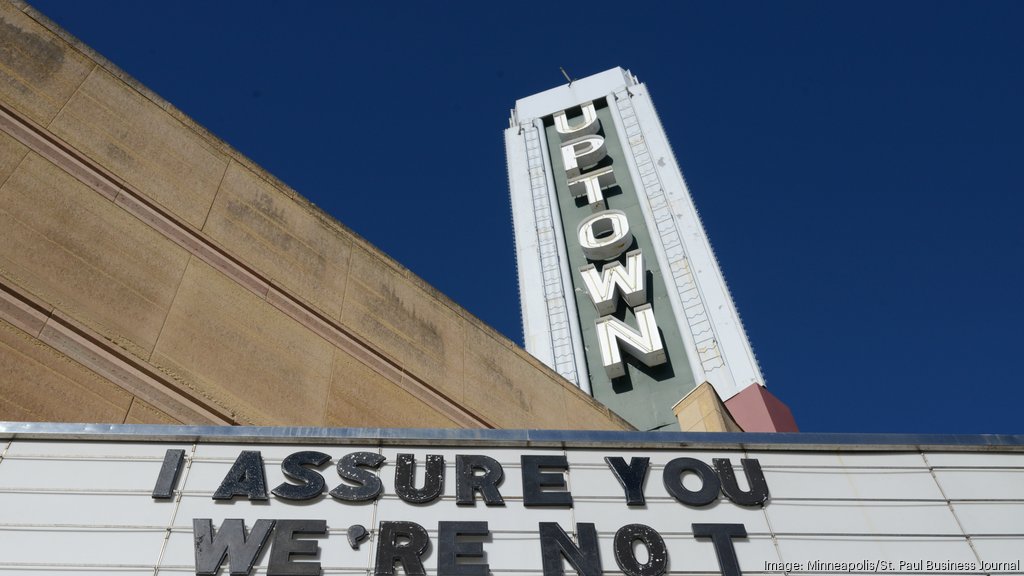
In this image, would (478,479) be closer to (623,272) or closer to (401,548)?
(401,548)

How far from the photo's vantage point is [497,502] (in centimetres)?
762

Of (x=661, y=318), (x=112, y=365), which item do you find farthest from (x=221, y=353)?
(x=661, y=318)

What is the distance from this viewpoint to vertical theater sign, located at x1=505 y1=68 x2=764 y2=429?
83.5 ft

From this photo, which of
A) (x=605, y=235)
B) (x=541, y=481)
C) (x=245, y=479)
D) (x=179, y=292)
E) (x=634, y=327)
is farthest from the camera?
(x=605, y=235)

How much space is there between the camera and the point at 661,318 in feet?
88.2

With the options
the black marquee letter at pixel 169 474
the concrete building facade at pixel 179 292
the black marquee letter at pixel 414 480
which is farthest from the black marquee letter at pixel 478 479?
the concrete building facade at pixel 179 292

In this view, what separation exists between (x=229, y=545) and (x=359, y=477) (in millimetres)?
1204

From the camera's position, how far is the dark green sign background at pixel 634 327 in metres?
24.9

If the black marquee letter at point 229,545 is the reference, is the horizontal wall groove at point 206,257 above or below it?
above

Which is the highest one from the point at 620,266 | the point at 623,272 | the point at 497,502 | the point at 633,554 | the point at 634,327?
the point at 620,266

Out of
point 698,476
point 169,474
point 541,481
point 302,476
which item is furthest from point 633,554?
point 169,474

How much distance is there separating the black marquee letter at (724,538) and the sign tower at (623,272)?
1493cm

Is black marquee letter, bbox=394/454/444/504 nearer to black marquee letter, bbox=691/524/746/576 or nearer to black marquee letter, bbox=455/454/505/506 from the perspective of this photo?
black marquee letter, bbox=455/454/505/506

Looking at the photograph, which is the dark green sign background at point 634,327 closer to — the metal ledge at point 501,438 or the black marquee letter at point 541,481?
the metal ledge at point 501,438
